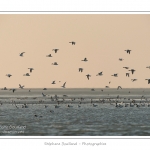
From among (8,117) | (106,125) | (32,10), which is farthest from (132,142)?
(8,117)

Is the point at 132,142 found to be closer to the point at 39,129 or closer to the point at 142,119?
the point at 39,129

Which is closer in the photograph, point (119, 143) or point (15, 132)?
point (119, 143)

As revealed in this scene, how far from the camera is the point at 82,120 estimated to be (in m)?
59.9

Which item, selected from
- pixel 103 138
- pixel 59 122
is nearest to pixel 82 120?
pixel 59 122

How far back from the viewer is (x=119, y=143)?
37875 millimetres

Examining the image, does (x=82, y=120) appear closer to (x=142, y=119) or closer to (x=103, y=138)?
(x=142, y=119)

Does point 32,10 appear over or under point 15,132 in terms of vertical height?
over

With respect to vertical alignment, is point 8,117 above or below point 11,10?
below

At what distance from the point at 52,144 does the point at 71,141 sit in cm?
159

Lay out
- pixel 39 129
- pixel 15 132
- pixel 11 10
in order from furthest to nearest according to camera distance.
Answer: pixel 39 129
pixel 15 132
pixel 11 10

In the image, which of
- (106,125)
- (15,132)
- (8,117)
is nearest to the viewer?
(15,132)

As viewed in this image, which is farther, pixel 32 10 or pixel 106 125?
pixel 106 125

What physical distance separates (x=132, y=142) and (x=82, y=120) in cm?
2250

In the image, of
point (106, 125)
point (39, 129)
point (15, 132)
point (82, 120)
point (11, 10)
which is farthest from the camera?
point (82, 120)
